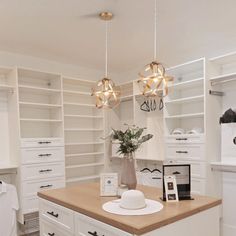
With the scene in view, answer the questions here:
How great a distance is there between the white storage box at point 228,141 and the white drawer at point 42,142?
2.33m

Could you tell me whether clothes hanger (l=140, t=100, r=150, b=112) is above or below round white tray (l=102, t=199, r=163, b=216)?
above

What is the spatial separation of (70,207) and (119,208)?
42 centimetres

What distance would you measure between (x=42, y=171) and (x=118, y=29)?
2245 mm

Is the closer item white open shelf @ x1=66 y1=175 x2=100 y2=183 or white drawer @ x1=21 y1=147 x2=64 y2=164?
white drawer @ x1=21 y1=147 x2=64 y2=164

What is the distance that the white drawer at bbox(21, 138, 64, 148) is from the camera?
134 inches

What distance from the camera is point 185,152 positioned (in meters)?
3.31

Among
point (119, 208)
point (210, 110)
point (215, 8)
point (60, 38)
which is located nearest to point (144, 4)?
point (215, 8)

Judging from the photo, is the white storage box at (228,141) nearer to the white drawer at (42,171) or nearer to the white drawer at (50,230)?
the white drawer at (50,230)

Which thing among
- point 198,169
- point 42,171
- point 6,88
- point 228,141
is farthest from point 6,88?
point 228,141

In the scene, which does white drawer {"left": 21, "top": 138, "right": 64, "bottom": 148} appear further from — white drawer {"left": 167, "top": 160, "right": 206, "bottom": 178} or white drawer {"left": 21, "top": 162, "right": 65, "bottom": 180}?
white drawer {"left": 167, "top": 160, "right": 206, "bottom": 178}

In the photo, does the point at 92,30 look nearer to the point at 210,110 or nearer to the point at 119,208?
the point at 210,110

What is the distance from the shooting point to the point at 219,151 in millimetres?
3225

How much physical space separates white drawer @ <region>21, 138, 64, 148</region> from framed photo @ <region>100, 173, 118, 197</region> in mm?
1716

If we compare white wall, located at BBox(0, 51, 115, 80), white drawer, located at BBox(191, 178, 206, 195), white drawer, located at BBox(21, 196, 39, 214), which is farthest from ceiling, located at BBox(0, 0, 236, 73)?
white drawer, located at BBox(21, 196, 39, 214)
